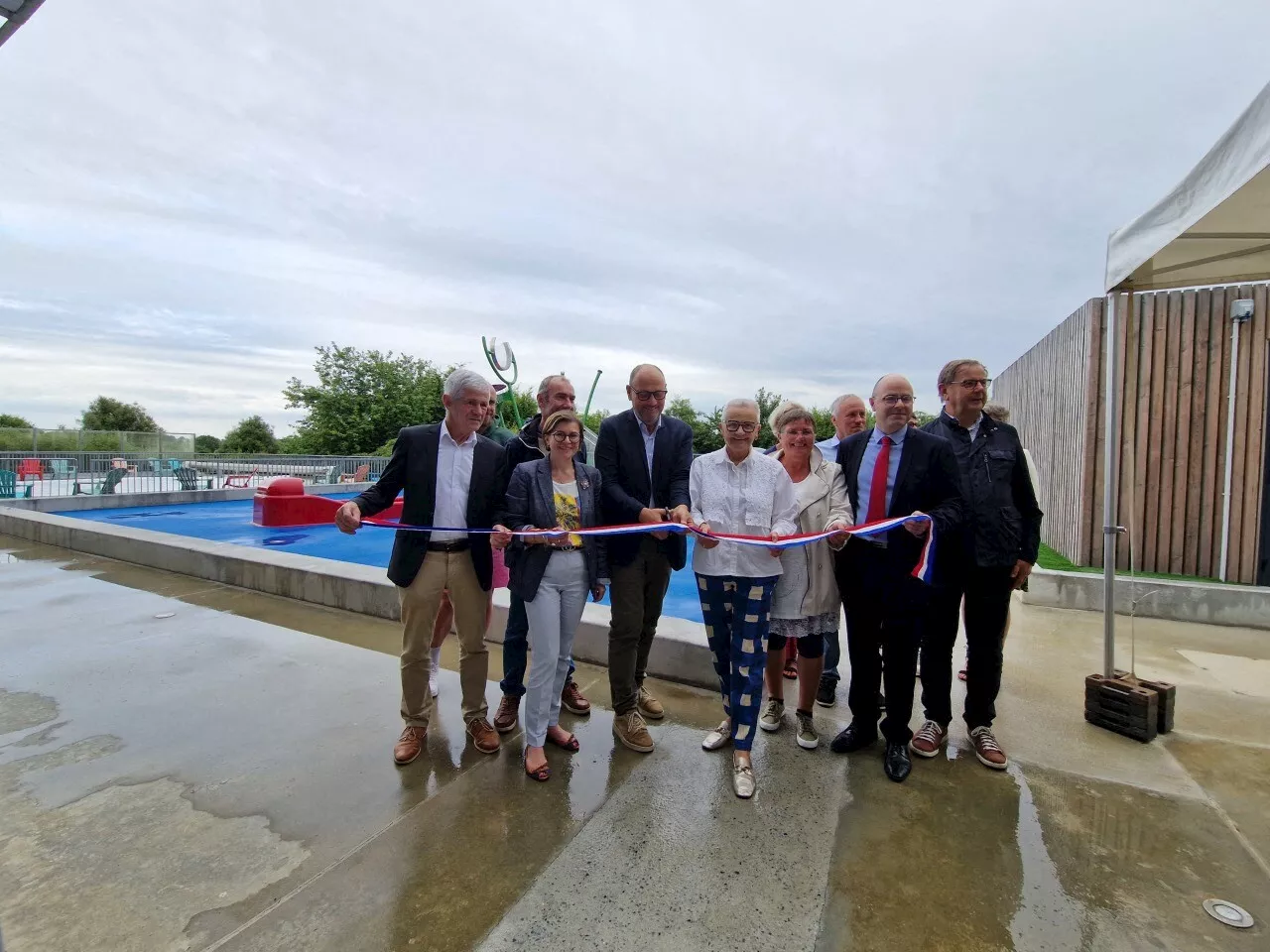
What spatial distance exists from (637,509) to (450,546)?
999 mm

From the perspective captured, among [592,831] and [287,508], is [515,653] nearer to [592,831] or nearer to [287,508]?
[592,831]

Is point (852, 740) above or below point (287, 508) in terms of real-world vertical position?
below

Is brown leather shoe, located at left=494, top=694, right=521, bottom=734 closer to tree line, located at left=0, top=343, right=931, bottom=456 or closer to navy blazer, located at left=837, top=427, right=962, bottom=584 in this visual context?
navy blazer, located at left=837, top=427, right=962, bottom=584

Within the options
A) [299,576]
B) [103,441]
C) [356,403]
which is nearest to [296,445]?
[356,403]

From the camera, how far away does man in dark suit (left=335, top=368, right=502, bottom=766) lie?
3.14 metres

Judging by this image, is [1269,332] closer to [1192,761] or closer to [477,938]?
[1192,761]

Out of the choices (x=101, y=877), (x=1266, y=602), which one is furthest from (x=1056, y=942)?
(x=1266, y=602)

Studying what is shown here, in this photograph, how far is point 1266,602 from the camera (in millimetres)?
5227

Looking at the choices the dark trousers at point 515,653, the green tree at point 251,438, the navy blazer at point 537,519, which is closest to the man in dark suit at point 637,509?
the navy blazer at point 537,519

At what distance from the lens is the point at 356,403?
39.8 m

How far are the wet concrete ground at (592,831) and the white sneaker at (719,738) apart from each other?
0.07m

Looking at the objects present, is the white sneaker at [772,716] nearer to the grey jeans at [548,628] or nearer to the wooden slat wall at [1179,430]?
the grey jeans at [548,628]

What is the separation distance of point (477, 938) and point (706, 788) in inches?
48.2

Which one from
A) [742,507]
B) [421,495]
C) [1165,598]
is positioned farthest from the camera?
[1165,598]
